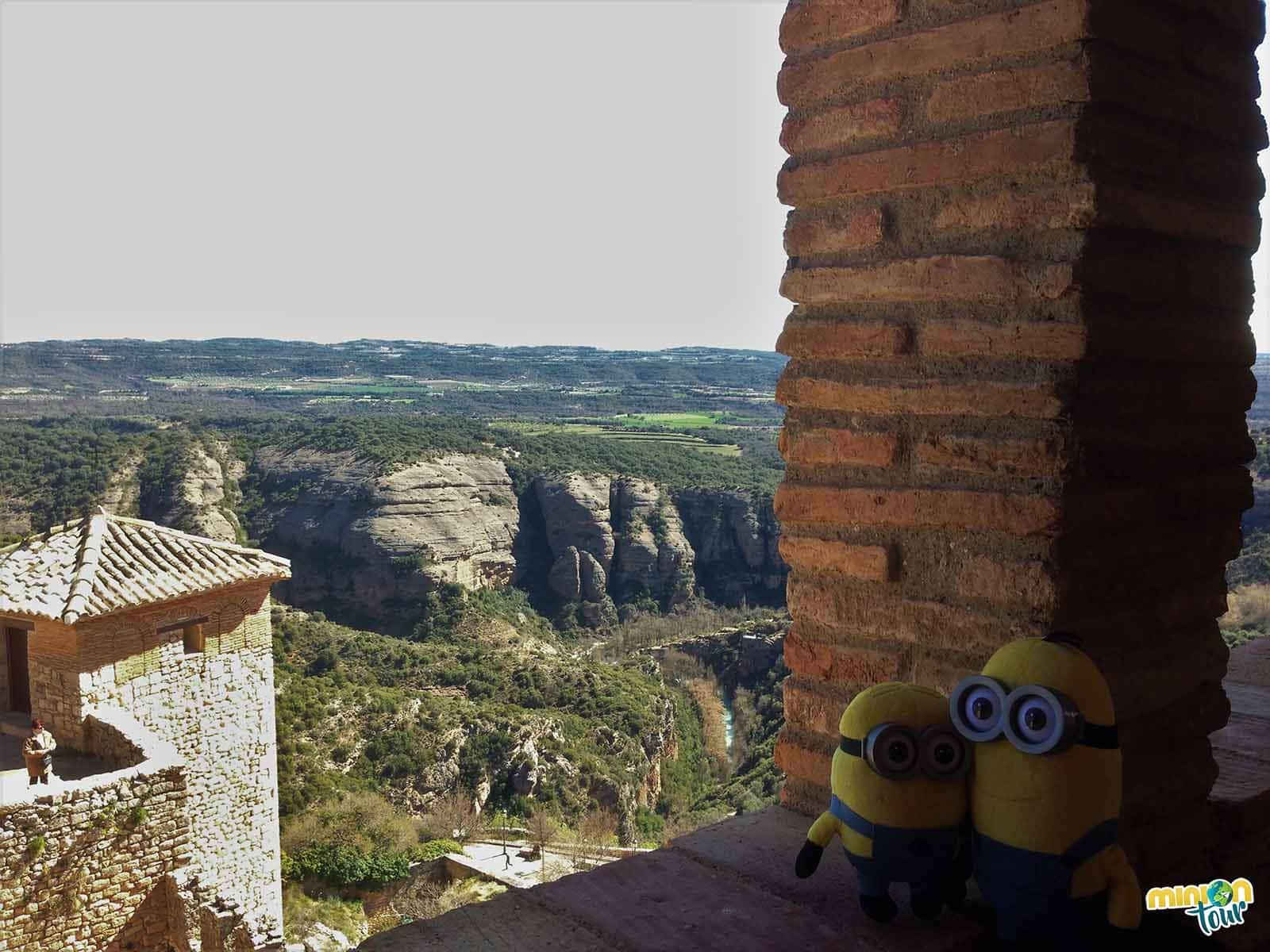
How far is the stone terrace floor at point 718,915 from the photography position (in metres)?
1.38

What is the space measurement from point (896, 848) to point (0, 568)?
11.8 metres

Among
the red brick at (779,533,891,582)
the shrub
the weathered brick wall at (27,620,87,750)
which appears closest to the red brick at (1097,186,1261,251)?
the red brick at (779,533,891,582)

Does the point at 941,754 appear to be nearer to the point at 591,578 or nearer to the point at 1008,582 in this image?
the point at 1008,582

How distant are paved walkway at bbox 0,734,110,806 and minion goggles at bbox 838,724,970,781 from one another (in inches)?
356

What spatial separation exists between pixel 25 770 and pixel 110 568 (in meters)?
2.16

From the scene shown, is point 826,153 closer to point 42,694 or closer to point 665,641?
point 42,694

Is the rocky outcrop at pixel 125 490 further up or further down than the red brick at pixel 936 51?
further down

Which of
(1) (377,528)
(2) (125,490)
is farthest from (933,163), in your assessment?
(1) (377,528)

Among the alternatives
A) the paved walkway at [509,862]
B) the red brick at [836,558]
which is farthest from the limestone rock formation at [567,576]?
the red brick at [836,558]

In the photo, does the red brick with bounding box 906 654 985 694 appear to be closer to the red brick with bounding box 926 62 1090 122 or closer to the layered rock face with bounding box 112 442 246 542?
the red brick with bounding box 926 62 1090 122

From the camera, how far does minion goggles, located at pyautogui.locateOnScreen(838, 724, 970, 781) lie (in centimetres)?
125

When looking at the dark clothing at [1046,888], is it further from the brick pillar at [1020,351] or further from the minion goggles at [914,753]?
the brick pillar at [1020,351]

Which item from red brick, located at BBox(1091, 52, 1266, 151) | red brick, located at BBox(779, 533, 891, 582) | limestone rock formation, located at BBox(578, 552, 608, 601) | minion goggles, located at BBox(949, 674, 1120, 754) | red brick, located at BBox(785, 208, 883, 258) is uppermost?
red brick, located at BBox(1091, 52, 1266, 151)

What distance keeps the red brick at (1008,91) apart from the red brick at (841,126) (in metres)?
0.06
